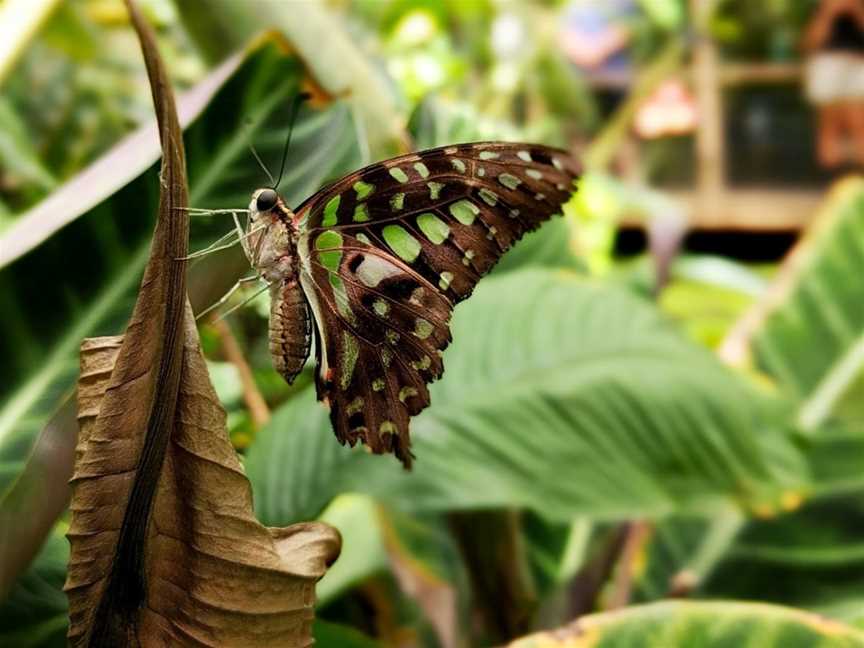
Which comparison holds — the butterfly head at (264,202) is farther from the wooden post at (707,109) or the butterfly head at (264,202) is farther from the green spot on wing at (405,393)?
the wooden post at (707,109)

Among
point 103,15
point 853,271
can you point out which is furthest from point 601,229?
point 103,15

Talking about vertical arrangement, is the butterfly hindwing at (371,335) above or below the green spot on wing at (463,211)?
below

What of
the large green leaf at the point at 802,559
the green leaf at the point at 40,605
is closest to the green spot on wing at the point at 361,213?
the green leaf at the point at 40,605

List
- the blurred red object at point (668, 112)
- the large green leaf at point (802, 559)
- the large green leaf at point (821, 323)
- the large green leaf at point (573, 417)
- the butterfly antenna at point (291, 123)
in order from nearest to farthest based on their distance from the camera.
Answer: the butterfly antenna at point (291, 123) < the large green leaf at point (573, 417) < the large green leaf at point (802, 559) < the large green leaf at point (821, 323) < the blurred red object at point (668, 112)

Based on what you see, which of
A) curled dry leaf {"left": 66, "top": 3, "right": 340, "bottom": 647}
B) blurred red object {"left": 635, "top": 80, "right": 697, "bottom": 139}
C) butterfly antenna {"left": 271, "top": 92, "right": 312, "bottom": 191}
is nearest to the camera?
Result: curled dry leaf {"left": 66, "top": 3, "right": 340, "bottom": 647}

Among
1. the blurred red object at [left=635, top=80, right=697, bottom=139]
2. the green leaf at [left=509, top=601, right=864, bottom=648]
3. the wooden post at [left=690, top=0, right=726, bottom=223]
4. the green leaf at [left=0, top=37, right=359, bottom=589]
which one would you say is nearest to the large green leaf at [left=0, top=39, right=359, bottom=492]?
the green leaf at [left=0, top=37, right=359, bottom=589]

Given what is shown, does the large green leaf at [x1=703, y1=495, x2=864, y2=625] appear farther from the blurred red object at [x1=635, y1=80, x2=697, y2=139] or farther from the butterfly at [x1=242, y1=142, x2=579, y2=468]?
the blurred red object at [x1=635, y1=80, x2=697, y2=139]
